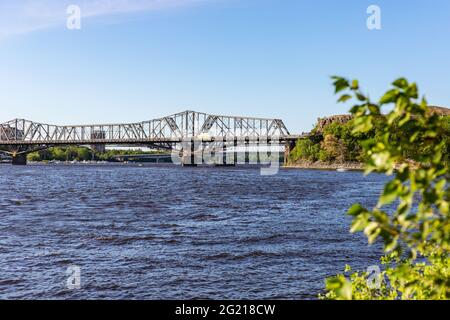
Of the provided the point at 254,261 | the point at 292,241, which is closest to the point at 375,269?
the point at 254,261

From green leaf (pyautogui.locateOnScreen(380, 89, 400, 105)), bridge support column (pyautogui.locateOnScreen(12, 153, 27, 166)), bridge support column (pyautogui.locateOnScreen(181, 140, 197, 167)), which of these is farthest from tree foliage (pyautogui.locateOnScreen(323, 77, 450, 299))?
bridge support column (pyautogui.locateOnScreen(12, 153, 27, 166))

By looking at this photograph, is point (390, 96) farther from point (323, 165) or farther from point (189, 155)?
point (189, 155)

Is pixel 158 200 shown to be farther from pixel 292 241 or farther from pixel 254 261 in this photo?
pixel 254 261

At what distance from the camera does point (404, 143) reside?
3.72 m

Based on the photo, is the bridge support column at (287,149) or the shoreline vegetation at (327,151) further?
the bridge support column at (287,149)

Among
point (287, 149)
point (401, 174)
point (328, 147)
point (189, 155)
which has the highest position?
point (328, 147)

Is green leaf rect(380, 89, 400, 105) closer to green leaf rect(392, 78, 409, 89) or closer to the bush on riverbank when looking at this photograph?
green leaf rect(392, 78, 409, 89)

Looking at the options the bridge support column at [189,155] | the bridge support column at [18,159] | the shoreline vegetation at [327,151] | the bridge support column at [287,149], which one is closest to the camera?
the shoreline vegetation at [327,151]

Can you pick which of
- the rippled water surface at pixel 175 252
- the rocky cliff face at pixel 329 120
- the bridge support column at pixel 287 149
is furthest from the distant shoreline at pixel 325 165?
the rippled water surface at pixel 175 252

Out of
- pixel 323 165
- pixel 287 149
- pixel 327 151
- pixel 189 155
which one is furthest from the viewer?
pixel 287 149

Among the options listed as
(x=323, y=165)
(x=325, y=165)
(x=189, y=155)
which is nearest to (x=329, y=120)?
(x=323, y=165)

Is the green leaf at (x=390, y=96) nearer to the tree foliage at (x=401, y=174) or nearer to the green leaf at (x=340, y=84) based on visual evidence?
the tree foliage at (x=401, y=174)
